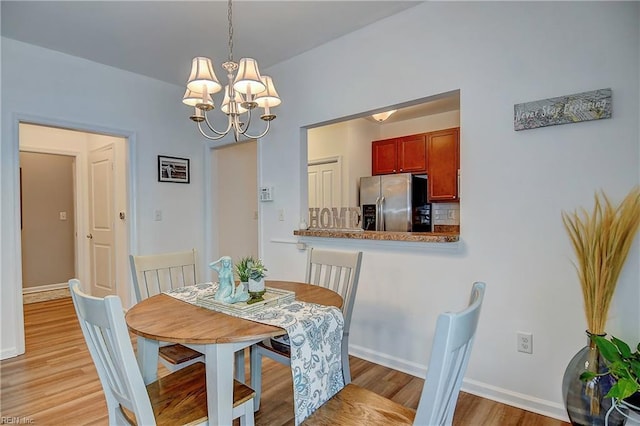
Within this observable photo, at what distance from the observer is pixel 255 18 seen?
8.06 feet

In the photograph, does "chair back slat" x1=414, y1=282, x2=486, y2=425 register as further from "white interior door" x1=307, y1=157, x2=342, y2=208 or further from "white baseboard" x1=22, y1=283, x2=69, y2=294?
"white baseboard" x1=22, y1=283, x2=69, y2=294

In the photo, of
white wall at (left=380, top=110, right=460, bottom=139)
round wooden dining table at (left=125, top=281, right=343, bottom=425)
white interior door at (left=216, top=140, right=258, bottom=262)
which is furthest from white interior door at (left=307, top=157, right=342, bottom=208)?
round wooden dining table at (left=125, top=281, right=343, bottom=425)

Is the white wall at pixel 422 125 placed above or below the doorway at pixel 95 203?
above

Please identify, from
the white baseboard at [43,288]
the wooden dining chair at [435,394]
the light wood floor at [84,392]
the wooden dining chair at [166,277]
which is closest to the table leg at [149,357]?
the wooden dining chair at [166,277]

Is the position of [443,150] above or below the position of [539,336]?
above

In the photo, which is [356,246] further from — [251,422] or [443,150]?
[443,150]

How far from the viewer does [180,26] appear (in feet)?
8.34

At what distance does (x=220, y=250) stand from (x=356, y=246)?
7.60 feet

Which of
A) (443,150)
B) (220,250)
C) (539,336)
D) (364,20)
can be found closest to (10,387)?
(220,250)

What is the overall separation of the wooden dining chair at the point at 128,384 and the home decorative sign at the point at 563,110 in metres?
1.97

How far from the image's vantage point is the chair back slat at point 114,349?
3.22 ft

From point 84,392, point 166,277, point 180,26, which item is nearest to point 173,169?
point 180,26

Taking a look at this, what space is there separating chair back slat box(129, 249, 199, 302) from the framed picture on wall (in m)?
1.69

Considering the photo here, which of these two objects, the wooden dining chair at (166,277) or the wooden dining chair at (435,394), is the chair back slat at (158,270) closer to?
the wooden dining chair at (166,277)
